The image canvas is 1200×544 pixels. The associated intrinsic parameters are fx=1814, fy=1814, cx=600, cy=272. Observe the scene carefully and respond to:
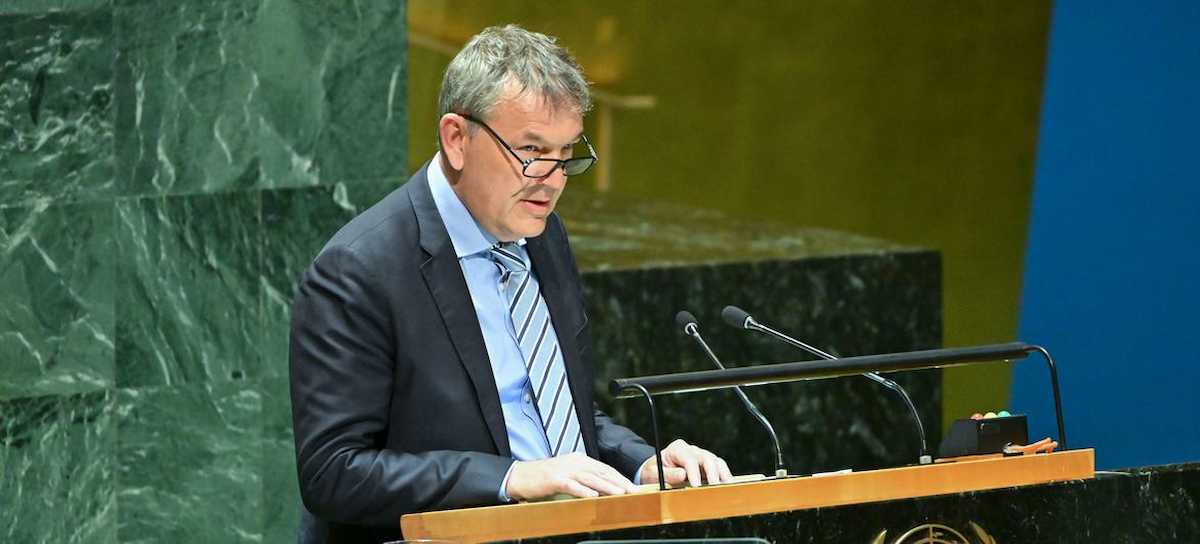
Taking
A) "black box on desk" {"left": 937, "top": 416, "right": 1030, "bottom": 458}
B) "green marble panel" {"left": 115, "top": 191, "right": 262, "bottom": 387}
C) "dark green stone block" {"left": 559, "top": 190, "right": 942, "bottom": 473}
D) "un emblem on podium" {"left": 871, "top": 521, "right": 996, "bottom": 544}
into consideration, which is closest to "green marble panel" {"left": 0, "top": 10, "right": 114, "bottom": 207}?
"green marble panel" {"left": 115, "top": 191, "right": 262, "bottom": 387}

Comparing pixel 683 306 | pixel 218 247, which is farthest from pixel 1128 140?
pixel 218 247

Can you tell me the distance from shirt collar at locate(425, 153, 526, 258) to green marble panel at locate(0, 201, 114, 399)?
1718 millimetres

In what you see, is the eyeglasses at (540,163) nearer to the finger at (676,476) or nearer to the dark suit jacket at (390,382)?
the dark suit jacket at (390,382)

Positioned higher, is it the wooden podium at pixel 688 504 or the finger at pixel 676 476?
the wooden podium at pixel 688 504

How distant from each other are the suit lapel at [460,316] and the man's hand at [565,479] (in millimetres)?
213

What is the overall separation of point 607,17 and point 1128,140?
131 inches

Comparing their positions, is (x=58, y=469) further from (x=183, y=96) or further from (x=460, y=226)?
(x=460, y=226)

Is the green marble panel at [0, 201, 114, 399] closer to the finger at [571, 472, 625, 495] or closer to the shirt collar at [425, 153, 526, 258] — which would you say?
the shirt collar at [425, 153, 526, 258]

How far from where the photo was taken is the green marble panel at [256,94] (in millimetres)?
4625

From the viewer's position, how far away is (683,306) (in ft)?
18.1

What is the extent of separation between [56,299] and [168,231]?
334 millimetres

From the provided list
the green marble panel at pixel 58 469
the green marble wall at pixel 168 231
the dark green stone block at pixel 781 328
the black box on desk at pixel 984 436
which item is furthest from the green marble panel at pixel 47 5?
the black box on desk at pixel 984 436

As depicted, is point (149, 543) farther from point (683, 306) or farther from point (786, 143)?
point (786, 143)

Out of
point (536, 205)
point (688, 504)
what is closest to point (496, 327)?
point (536, 205)
